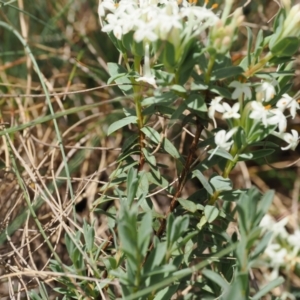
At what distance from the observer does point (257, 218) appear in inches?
34.9

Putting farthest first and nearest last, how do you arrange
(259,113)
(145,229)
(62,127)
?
(62,127) < (259,113) < (145,229)

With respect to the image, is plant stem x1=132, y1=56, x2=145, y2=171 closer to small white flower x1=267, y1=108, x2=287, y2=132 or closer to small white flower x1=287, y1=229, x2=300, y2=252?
small white flower x1=267, y1=108, x2=287, y2=132

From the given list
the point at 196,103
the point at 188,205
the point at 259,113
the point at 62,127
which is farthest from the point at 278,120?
the point at 62,127

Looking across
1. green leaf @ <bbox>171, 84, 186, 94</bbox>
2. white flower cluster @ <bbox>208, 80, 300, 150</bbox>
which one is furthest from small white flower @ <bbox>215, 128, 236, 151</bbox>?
green leaf @ <bbox>171, 84, 186, 94</bbox>

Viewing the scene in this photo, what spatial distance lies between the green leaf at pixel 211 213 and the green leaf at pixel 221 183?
38 millimetres

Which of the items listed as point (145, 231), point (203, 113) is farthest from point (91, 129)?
point (145, 231)

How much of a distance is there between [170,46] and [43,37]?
1.16 meters

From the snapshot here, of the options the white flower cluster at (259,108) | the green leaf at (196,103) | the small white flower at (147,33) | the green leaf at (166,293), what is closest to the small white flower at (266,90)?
the white flower cluster at (259,108)

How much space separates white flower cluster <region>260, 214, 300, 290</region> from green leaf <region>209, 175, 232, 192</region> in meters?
0.12

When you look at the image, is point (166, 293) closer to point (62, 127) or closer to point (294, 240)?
point (294, 240)

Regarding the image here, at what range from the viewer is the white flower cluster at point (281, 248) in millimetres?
→ 894

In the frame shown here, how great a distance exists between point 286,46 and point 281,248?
0.35m

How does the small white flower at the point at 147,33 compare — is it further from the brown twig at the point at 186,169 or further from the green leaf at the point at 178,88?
the brown twig at the point at 186,169

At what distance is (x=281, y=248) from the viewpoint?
922mm
